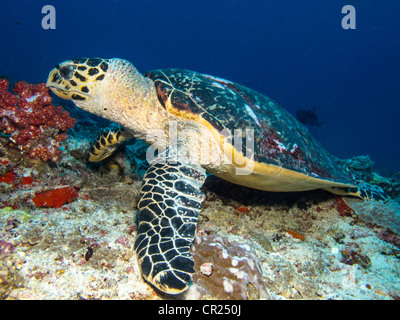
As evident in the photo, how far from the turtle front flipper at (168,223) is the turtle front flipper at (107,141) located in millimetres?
1257

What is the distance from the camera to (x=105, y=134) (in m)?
3.48

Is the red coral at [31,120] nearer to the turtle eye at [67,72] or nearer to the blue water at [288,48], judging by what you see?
the turtle eye at [67,72]

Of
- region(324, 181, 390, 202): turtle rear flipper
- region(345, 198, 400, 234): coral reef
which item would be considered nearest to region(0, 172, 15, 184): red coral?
region(324, 181, 390, 202): turtle rear flipper

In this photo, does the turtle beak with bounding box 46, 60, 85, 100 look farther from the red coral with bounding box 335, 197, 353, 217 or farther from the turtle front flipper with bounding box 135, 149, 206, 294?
the red coral with bounding box 335, 197, 353, 217

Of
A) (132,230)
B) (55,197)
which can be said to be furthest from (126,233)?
(55,197)

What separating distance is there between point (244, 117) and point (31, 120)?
3.13 meters

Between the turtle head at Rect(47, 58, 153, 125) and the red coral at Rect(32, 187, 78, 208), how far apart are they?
1.21 m

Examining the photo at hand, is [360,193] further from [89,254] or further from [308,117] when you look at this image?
[308,117]

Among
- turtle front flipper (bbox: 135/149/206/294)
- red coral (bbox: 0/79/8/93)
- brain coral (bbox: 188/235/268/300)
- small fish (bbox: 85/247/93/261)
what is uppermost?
red coral (bbox: 0/79/8/93)

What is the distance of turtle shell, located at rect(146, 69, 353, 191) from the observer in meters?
2.78

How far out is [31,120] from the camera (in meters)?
3.05

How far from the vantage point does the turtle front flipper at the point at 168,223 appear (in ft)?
5.34
